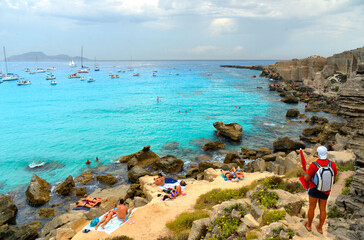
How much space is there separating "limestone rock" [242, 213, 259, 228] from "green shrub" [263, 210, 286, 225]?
0.35 meters

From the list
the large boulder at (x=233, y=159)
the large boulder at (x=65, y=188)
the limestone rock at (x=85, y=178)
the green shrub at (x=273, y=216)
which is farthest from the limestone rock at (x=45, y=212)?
the large boulder at (x=233, y=159)

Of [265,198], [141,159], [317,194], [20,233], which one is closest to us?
[317,194]

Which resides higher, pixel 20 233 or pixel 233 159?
pixel 233 159

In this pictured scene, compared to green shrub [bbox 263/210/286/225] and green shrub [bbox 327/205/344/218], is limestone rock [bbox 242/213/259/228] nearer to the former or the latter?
green shrub [bbox 263/210/286/225]

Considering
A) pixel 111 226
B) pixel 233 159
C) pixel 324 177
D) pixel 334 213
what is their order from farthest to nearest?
1. pixel 233 159
2. pixel 111 226
3. pixel 334 213
4. pixel 324 177

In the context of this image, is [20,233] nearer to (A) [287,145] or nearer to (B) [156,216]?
(B) [156,216]

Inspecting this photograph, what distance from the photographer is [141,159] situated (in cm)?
2344

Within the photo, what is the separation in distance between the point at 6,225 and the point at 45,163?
36.7 ft

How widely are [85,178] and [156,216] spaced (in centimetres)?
1105

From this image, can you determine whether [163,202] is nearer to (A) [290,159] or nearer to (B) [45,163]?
(A) [290,159]

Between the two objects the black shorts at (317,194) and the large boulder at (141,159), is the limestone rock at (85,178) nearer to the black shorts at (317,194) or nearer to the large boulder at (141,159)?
the large boulder at (141,159)

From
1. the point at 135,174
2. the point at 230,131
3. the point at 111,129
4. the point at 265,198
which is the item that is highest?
the point at 265,198

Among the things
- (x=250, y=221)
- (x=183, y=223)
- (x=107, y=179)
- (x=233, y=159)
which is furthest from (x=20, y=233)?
(x=233, y=159)

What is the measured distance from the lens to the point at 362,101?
856cm
